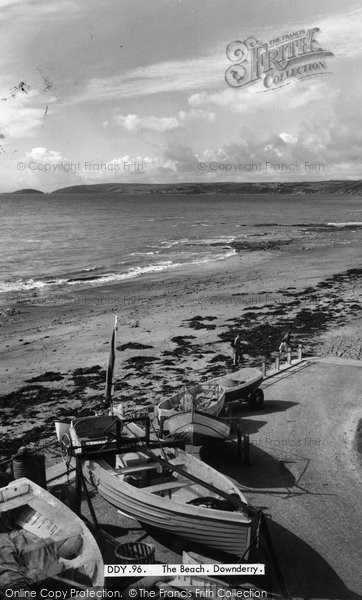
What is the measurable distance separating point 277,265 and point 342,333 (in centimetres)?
2897

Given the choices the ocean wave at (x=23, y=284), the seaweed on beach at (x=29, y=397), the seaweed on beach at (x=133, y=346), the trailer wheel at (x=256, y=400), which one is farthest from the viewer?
the ocean wave at (x=23, y=284)

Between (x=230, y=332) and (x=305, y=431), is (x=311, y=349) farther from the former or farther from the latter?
(x=305, y=431)

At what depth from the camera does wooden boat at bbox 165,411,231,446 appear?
52.7 feet

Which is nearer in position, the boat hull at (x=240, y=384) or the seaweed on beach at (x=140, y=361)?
the boat hull at (x=240, y=384)

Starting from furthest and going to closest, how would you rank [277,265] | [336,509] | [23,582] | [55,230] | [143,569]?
[55,230] < [277,265] < [336,509] < [143,569] < [23,582]

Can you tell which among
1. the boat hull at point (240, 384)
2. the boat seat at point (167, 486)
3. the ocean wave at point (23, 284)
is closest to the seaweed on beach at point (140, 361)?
the boat hull at point (240, 384)

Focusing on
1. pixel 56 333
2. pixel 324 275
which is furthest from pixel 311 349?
pixel 324 275

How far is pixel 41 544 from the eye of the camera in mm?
10766

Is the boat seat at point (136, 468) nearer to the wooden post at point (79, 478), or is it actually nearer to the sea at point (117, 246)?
the wooden post at point (79, 478)

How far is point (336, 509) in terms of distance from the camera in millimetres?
13961

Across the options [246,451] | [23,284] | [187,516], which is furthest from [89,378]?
[23,284]

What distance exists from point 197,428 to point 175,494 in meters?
3.08

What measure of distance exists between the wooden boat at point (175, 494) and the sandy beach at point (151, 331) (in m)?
5.98

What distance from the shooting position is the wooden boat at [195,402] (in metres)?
18.5
